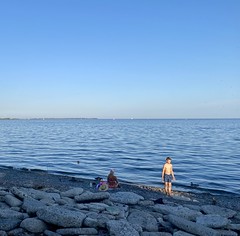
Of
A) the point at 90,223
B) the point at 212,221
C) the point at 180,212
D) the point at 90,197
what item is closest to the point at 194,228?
the point at 212,221

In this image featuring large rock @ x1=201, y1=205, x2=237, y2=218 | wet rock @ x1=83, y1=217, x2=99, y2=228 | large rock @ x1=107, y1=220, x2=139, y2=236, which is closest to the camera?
large rock @ x1=107, y1=220, x2=139, y2=236

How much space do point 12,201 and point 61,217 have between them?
262 centimetres

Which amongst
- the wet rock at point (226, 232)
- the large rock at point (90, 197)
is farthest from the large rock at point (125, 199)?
the wet rock at point (226, 232)

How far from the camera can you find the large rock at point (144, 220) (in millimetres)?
8938

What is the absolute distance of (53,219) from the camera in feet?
27.8

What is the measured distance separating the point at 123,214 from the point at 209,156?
103ft

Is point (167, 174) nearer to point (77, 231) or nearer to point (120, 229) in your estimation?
point (120, 229)

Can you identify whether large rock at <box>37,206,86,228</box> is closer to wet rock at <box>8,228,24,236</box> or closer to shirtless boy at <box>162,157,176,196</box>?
wet rock at <box>8,228,24,236</box>

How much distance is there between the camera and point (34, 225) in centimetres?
841

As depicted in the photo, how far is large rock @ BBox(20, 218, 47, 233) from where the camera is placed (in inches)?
330

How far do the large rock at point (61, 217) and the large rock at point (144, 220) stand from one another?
4.96 feet

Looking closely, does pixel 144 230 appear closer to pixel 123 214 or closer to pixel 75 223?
pixel 123 214

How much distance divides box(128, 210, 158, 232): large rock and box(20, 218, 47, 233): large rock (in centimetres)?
236

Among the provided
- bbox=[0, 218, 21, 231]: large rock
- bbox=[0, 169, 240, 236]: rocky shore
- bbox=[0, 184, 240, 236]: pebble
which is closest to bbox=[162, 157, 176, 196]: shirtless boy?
bbox=[0, 169, 240, 236]: rocky shore
